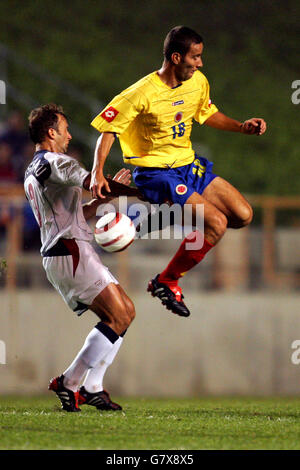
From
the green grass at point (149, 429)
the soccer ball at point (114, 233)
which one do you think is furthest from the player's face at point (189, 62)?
the green grass at point (149, 429)

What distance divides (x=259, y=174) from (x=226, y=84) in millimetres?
3060

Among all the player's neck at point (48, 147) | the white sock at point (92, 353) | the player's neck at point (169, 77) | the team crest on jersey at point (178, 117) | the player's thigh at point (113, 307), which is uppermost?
the player's neck at point (169, 77)

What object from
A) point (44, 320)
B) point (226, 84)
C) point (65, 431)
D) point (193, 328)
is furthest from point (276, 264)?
point (226, 84)

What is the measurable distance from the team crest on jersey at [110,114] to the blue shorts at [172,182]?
54 cm

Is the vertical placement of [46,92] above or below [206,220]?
above

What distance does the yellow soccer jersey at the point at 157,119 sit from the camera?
6676mm

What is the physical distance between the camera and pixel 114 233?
659 centimetres

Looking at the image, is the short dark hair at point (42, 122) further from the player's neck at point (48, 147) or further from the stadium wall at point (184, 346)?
the stadium wall at point (184, 346)

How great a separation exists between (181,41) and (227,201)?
1243mm

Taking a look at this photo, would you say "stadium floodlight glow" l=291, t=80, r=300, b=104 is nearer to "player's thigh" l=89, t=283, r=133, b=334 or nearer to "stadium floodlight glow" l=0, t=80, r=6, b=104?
"stadium floodlight glow" l=0, t=80, r=6, b=104

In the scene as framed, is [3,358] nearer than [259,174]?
Yes

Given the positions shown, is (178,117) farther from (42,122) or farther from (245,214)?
(42,122)

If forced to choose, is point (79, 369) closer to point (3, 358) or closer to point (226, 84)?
point (3, 358)
